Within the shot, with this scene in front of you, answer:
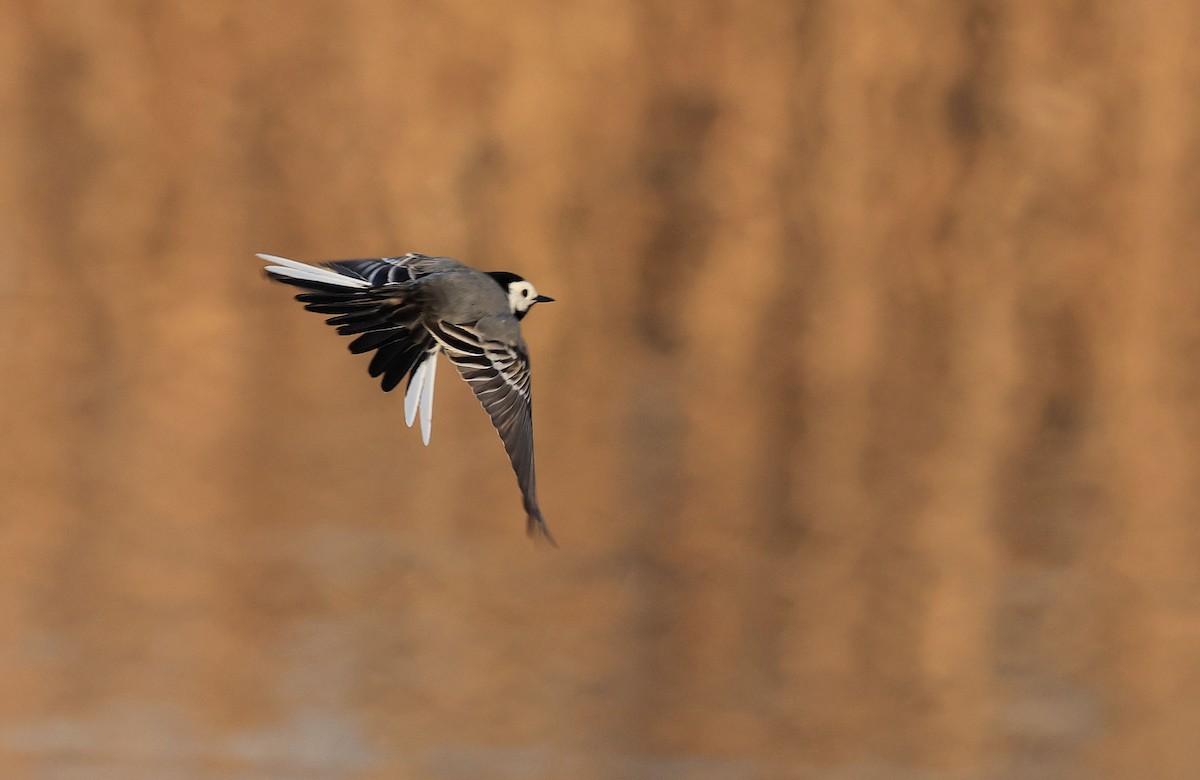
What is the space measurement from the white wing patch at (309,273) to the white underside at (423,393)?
273 mm

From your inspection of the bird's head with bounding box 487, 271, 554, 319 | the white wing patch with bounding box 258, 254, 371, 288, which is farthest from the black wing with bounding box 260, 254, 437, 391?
the bird's head with bounding box 487, 271, 554, 319

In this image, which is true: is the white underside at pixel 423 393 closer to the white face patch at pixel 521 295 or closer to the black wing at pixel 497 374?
the black wing at pixel 497 374

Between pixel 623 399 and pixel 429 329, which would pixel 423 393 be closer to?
pixel 429 329

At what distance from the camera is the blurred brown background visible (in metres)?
8.33

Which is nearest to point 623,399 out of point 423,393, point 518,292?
point 518,292

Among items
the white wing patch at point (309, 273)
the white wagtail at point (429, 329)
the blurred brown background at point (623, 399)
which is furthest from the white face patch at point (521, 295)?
the blurred brown background at point (623, 399)

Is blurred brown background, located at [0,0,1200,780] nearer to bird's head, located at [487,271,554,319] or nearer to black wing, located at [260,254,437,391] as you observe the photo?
bird's head, located at [487,271,554,319]

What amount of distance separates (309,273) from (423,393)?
0.48m

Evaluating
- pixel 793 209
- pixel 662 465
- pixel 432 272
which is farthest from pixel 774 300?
pixel 432 272

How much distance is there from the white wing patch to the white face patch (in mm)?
539

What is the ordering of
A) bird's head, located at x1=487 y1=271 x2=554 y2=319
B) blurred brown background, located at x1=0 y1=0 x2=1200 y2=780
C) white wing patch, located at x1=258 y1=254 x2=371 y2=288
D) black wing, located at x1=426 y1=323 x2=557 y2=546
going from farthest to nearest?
blurred brown background, located at x1=0 y1=0 x2=1200 y2=780
bird's head, located at x1=487 y1=271 x2=554 y2=319
black wing, located at x1=426 y1=323 x2=557 y2=546
white wing patch, located at x1=258 y1=254 x2=371 y2=288

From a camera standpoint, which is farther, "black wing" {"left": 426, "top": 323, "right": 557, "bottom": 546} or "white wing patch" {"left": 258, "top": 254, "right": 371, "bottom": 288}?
"black wing" {"left": 426, "top": 323, "right": 557, "bottom": 546}

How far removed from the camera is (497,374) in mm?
5160

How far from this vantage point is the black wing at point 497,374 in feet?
16.4
